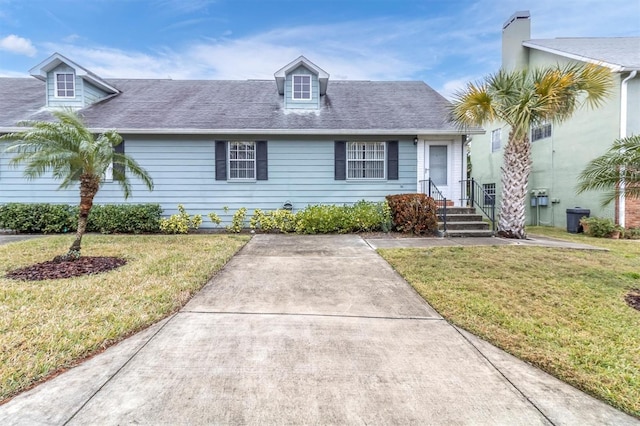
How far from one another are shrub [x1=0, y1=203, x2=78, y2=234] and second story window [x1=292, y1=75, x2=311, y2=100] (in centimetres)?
788

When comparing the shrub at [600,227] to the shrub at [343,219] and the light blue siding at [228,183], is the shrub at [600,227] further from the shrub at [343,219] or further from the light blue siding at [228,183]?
the shrub at [343,219]

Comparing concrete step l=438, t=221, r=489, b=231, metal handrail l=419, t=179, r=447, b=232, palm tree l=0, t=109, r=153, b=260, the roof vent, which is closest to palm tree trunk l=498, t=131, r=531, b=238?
concrete step l=438, t=221, r=489, b=231

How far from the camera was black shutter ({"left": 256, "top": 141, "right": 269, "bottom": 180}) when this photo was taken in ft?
32.7

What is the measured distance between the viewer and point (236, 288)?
430 centimetres

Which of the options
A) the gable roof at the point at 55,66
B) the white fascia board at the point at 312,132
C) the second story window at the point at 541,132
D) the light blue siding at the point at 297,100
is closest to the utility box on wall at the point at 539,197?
the second story window at the point at 541,132

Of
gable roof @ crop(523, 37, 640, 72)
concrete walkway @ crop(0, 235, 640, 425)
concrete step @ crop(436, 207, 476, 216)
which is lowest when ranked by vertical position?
concrete walkway @ crop(0, 235, 640, 425)

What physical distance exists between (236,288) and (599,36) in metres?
18.1

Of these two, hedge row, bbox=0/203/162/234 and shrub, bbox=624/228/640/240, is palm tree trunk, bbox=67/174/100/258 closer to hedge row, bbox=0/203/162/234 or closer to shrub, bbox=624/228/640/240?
hedge row, bbox=0/203/162/234

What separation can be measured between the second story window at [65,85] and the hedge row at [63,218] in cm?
391

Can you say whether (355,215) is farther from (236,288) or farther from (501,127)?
(501,127)

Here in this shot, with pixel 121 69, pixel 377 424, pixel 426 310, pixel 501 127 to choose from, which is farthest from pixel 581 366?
pixel 121 69

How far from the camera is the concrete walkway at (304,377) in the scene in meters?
1.95

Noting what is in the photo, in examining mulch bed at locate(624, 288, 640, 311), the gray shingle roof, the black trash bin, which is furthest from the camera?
the black trash bin

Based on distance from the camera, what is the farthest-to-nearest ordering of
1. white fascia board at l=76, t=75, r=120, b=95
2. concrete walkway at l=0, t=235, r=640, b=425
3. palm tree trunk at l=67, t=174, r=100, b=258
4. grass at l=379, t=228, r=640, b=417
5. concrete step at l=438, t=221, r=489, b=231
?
1. white fascia board at l=76, t=75, r=120, b=95
2. concrete step at l=438, t=221, r=489, b=231
3. palm tree trunk at l=67, t=174, r=100, b=258
4. grass at l=379, t=228, r=640, b=417
5. concrete walkway at l=0, t=235, r=640, b=425
